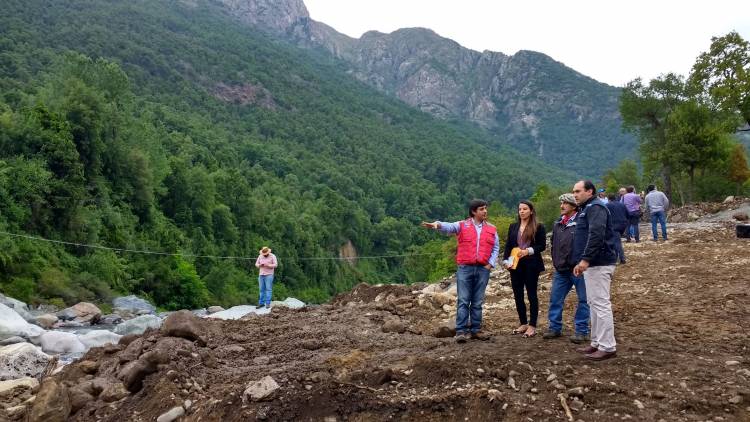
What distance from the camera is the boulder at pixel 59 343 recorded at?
31.9 feet

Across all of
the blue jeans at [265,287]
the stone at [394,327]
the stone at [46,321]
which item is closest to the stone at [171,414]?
the stone at [394,327]

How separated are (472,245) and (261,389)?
2721 mm

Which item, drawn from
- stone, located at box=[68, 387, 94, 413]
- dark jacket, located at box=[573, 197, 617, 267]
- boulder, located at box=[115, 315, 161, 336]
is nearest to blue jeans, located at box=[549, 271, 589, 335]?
dark jacket, located at box=[573, 197, 617, 267]

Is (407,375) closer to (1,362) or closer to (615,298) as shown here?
(615,298)

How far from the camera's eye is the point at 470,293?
6258mm

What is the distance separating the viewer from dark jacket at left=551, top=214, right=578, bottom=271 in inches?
229

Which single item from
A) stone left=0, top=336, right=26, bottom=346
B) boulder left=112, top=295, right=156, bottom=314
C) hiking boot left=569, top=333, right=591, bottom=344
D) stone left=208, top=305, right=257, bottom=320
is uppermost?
hiking boot left=569, top=333, right=591, bottom=344

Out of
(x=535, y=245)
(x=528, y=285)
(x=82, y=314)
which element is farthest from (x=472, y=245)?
(x=82, y=314)

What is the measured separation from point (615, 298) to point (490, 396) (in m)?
4.95

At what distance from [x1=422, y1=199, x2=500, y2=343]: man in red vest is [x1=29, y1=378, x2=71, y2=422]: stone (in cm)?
402

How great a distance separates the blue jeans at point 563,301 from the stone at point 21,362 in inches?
268

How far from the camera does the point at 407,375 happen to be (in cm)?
502

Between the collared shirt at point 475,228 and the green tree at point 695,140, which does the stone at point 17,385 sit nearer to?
the collared shirt at point 475,228

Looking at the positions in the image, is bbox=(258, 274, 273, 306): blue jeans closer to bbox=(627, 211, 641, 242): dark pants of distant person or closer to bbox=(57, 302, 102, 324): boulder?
bbox=(57, 302, 102, 324): boulder
